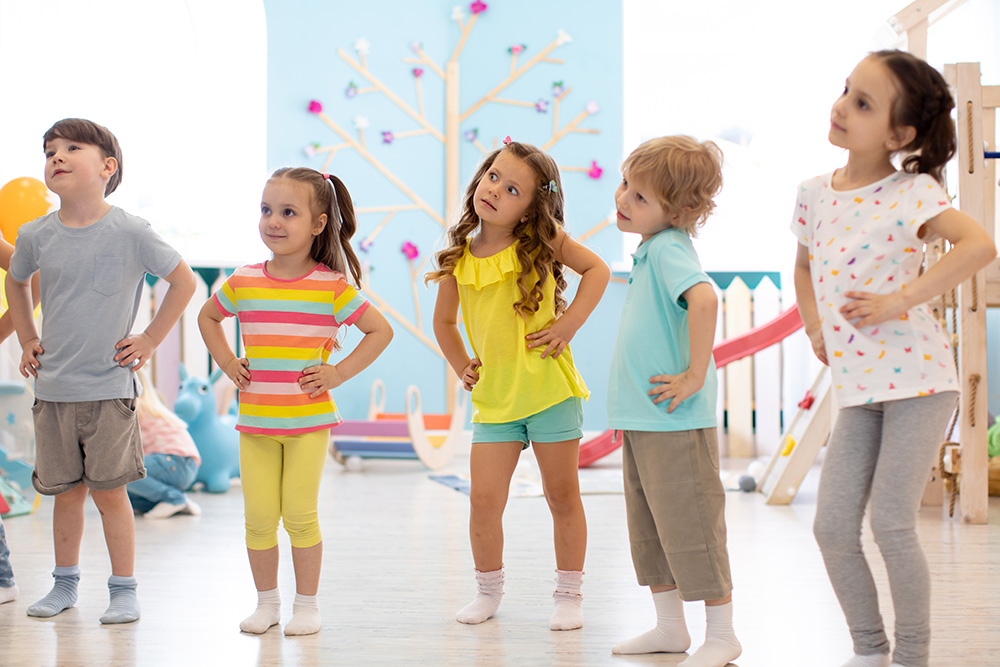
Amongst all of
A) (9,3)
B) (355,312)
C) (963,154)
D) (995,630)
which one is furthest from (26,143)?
(995,630)

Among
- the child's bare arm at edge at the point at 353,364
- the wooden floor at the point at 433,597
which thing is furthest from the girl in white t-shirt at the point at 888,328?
the child's bare arm at edge at the point at 353,364

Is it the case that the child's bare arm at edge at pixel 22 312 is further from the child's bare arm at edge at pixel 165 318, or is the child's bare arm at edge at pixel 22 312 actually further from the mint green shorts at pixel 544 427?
the mint green shorts at pixel 544 427

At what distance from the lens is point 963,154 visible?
102 inches

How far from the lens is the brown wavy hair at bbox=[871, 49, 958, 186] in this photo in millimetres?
1272

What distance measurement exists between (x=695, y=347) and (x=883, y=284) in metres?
0.29

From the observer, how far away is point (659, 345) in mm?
1448

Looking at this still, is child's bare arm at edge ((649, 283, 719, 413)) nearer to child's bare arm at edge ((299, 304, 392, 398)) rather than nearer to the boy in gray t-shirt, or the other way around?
child's bare arm at edge ((299, 304, 392, 398))

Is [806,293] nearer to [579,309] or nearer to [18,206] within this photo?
[579,309]

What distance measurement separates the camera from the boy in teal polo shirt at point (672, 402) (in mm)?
1397

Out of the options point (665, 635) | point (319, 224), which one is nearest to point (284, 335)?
point (319, 224)

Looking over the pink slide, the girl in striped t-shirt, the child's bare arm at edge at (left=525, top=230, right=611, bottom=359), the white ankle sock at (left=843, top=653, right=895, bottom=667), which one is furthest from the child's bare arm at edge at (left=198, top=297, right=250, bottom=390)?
the pink slide

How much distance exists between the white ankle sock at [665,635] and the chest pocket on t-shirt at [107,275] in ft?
3.75

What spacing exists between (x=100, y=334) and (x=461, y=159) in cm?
294

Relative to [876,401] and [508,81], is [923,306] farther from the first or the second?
[508,81]
